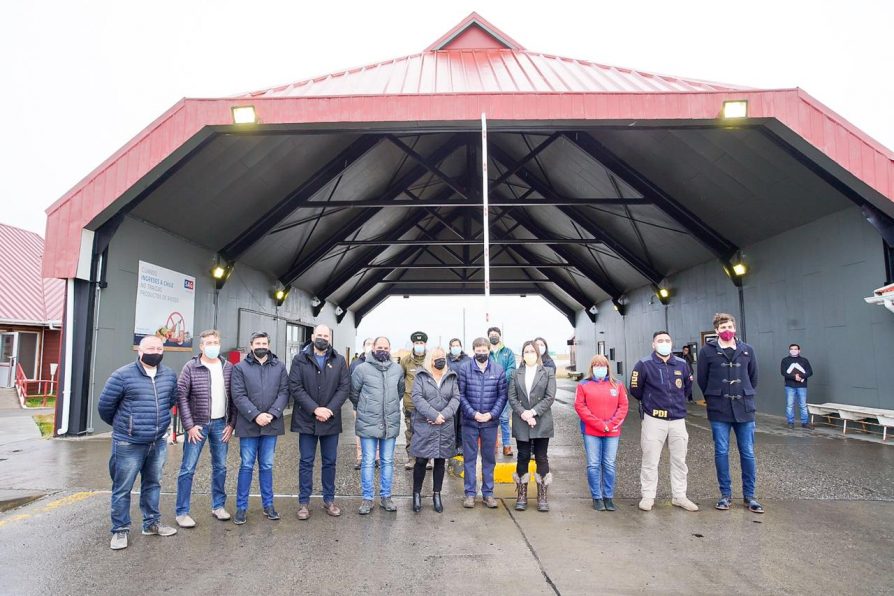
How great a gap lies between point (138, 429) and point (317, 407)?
4.72 ft

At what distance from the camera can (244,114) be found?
8227mm

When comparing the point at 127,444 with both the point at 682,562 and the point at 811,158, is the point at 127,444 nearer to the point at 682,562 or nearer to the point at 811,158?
the point at 682,562

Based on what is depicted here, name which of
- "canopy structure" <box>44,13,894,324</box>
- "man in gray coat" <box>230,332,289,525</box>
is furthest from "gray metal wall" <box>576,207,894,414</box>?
"man in gray coat" <box>230,332,289,525</box>

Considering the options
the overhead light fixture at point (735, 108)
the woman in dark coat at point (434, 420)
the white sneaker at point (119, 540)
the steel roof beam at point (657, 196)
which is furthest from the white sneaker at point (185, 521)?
the steel roof beam at point (657, 196)

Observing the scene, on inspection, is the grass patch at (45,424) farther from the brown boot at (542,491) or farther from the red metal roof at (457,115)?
the brown boot at (542,491)

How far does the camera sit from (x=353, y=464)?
7.14 m

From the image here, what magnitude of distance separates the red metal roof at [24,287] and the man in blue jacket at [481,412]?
15570mm

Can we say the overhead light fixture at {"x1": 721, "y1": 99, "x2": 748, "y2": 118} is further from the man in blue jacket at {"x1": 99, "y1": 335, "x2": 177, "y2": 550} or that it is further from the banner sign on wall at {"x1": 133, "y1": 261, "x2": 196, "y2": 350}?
the banner sign on wall at {"x1": 133, "y1": 261, "x2": 196, "y2": 350}

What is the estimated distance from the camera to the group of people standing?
4789 mm

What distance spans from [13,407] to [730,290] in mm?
19669

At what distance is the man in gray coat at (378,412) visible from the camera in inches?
199

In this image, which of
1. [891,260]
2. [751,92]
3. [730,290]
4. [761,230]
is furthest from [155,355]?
[730,290]

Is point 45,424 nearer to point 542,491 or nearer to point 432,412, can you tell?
point 432,412

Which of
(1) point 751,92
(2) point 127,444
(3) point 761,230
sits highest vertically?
(1) point 751,92
